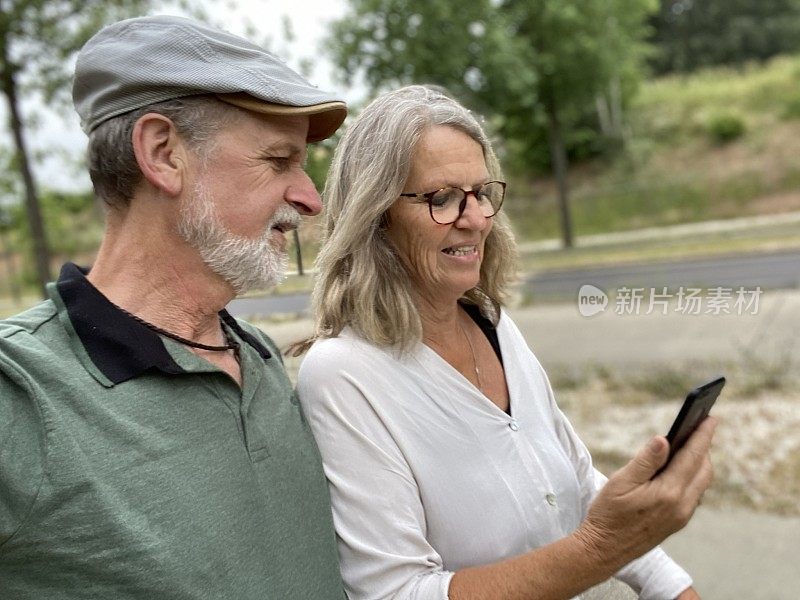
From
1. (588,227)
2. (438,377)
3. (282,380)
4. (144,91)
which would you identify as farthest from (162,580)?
(588,227)

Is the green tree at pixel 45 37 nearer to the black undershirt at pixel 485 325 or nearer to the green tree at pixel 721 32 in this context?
the black undershirt at pixel 485 325

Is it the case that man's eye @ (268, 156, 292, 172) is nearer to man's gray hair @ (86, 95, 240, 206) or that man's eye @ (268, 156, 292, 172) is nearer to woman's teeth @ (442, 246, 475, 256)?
man's gray hair @ (86, 95, 240, 206)

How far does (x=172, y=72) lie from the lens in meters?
1.24

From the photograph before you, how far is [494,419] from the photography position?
155cm

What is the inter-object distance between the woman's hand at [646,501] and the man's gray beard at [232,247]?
0.73m

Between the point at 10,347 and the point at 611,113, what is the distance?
1106 inches

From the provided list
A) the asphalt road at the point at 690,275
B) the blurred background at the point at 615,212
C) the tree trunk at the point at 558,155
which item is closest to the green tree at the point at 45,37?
the blurred background at the point at 615,212

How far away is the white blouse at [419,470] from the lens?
1378 mm

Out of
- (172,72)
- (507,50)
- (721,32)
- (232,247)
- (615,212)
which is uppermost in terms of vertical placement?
(721,32)

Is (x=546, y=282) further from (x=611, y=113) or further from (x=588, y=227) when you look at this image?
(x=611, y=113)

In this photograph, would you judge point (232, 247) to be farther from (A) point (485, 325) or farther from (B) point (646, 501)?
(B) point (646, 501)

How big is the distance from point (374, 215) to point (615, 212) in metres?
22.8
